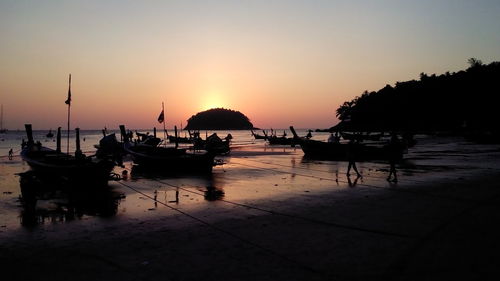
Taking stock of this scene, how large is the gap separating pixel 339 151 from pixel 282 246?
29.2m

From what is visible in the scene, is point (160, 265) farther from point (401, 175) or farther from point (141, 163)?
point (141, 163)

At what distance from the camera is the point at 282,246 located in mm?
9086

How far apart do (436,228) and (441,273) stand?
3.51 meters

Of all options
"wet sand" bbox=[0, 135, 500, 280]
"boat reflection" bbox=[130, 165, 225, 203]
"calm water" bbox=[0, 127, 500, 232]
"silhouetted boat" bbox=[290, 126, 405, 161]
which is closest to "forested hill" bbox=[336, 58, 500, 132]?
"silhouetted boat" bbox=[290, 126, 405, 161]

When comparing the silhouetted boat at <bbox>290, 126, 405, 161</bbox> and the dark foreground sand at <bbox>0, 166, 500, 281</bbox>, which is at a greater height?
the silhouetted boat at <bbox>290, 126, 405, 161</bbox>

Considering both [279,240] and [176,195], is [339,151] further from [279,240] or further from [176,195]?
[279,240]

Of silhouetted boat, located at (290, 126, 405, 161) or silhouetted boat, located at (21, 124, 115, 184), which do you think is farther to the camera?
silhouetted boat, located at (290, 126, 405, 161)

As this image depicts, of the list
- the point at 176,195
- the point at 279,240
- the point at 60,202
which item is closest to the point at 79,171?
the point at 60,202

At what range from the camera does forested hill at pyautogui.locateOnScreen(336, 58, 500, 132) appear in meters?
85.6

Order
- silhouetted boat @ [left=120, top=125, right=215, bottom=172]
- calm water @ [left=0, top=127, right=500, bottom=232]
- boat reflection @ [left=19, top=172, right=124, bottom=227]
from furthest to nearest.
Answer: silhouetted boat @ [left=120, top=125, right=215, bottom=172] < calm water @ [left=0, top=127, right=500, bottom=232] < boat reflection @ [left=19, top=172, right=124, bottom=227]

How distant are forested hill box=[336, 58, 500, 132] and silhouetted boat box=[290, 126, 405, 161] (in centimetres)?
5795

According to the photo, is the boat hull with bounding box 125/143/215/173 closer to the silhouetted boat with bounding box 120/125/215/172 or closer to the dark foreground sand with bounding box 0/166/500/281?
the silhouetted boat with bounding box 120/125/215/172

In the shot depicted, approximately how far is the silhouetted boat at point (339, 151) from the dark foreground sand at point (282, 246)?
21.9 m

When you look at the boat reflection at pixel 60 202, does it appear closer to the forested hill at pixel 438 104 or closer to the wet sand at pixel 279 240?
the wet sand at pixel 279 240
